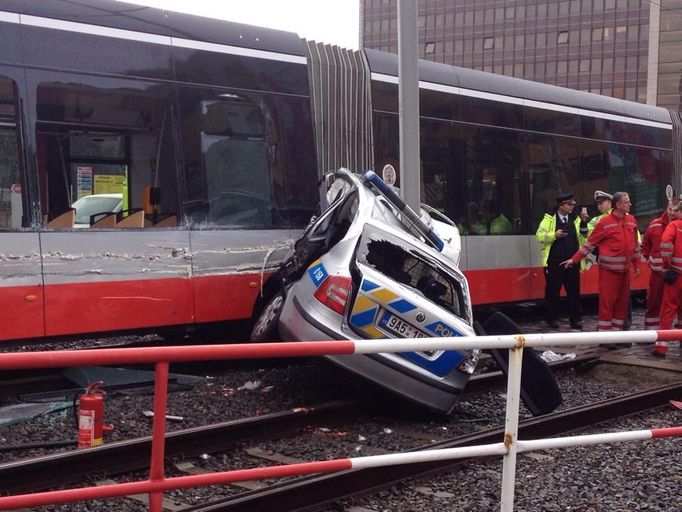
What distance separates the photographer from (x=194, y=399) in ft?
25.3

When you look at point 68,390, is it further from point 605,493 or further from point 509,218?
point 509,218

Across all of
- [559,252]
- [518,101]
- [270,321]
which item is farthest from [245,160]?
[559,252]

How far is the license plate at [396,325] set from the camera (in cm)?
721

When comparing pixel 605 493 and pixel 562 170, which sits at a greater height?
pixel 562 170

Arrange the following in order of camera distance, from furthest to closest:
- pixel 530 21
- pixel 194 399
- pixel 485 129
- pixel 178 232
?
1. pixel 530 21
2. pixel 485 129
3. pixel 178 232
4. pixel 194 399

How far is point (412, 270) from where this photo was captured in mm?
7793

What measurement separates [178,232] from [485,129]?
17.5 feet

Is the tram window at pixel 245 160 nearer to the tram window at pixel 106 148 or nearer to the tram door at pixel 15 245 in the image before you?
the tram window at pixel 106 148

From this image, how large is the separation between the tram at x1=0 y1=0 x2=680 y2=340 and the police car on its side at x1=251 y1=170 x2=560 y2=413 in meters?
1.17

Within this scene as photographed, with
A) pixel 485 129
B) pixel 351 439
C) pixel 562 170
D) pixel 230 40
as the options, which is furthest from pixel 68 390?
pixel 562 170

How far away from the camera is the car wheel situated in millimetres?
7996

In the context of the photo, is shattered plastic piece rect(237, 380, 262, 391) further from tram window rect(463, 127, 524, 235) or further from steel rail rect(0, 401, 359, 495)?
tram window rect(463, 127, 524, 235)

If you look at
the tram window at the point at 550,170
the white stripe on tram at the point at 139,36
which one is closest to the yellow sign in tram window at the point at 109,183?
the white stripe on tram at the point at 139,36

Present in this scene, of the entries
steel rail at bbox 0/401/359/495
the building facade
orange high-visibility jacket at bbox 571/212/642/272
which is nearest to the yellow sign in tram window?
steel rail at bbox 0/401/359/495
